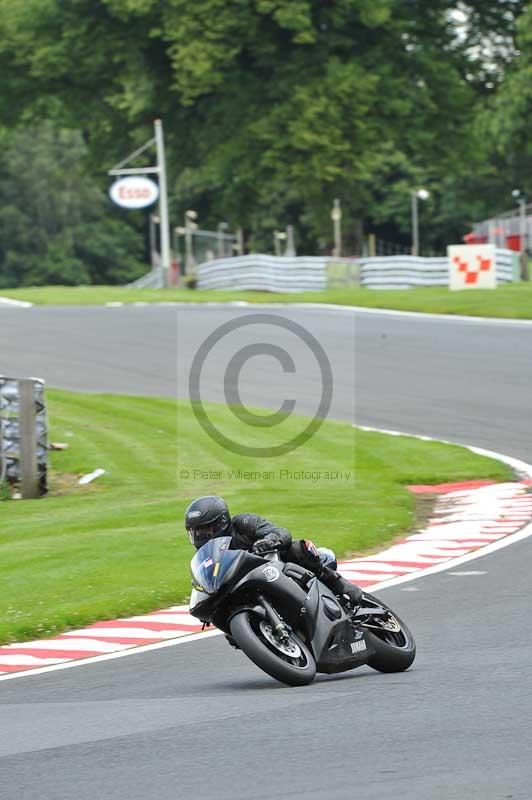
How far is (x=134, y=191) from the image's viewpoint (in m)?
59.2

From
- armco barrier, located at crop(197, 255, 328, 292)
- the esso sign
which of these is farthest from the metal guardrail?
the esso sign

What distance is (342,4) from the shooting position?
48406 millimetres

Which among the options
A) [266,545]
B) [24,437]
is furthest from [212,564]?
[24,437]

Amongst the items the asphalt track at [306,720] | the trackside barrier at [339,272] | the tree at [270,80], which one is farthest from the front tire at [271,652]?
the tree at [270,80]

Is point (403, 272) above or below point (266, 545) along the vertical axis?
above

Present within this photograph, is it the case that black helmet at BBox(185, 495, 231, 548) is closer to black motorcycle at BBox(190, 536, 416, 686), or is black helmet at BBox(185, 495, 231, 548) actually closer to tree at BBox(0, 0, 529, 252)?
black motorcycle at BBox(190, 536, 416, 686)

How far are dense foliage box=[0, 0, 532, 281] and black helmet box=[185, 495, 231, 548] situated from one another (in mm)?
40223

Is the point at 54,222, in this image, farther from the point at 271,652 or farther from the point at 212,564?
the point at 271,652

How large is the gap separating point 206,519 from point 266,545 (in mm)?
371

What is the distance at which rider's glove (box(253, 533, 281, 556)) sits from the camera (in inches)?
334

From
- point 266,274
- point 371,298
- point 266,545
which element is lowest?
point 266,545

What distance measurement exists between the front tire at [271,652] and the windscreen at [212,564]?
0.79ft

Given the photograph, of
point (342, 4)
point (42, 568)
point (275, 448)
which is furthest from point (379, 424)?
point (342, 4)

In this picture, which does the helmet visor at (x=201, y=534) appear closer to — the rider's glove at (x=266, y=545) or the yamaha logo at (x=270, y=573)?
the rider's glove at (x=266, y=545)
